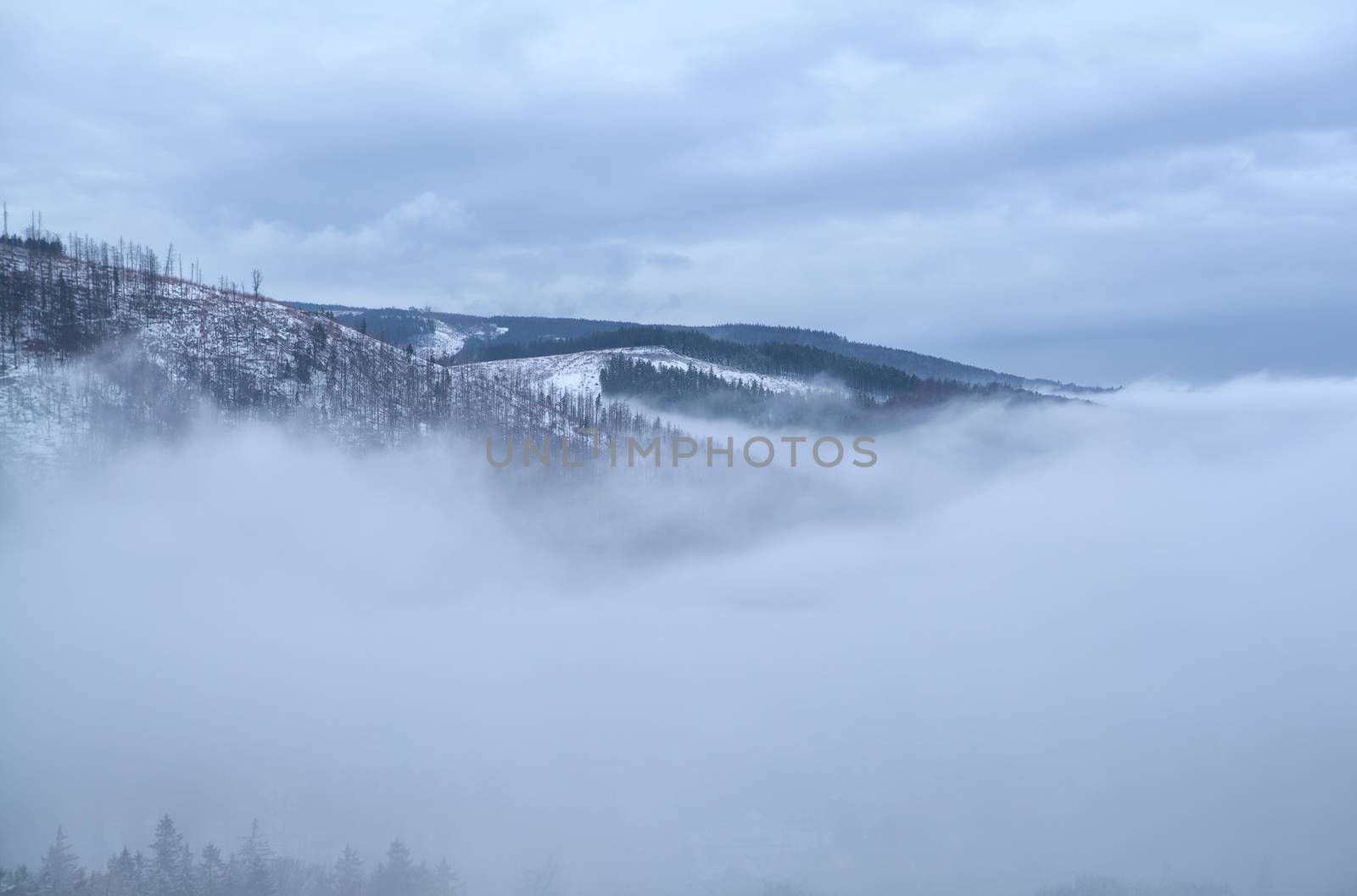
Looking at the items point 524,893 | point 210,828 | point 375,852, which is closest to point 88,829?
point 210,828

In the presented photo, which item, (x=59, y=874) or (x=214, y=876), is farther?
(x=214, y=876)

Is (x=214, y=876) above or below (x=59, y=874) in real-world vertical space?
below

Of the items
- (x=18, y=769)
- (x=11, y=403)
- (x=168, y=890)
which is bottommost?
(x=18, y=769)

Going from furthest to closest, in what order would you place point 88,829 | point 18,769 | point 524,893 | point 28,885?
point 18,769
point 524,893
point 88,829
point 28,885

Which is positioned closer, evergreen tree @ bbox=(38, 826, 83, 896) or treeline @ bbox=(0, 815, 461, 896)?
evergreen tree @ bbox=(38, 826, 83, 896)

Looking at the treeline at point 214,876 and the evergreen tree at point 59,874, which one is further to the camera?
the treeline at point 214,876

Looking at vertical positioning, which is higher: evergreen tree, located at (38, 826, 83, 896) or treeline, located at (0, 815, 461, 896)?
evergreen tree, located at (38, 826, 83, 896)

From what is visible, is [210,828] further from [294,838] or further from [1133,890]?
[1133,890]

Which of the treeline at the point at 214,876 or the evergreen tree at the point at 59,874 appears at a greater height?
the evergreen tree at the point at 59,874
